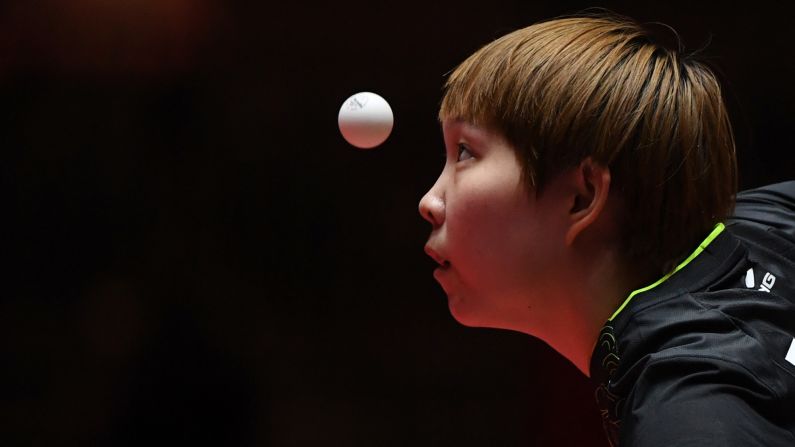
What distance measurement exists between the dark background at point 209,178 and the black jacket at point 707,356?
3.16 feet

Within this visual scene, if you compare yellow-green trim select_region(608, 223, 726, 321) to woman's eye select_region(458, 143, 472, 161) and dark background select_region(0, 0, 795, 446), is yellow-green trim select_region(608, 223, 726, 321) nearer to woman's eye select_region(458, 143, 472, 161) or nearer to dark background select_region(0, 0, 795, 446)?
woman's eye select_region(458, 143, 472, 161)

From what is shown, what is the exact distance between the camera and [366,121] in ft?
3.83

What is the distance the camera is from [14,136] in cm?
177

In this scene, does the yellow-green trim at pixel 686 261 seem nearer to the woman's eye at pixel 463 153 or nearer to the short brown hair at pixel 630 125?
the short brown hair at pixel 630 125

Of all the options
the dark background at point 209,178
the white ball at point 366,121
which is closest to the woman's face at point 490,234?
the white ball at point 366,121

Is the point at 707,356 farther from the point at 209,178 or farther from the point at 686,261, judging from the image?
the point at 209,178

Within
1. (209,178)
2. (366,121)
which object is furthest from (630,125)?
(209,178)

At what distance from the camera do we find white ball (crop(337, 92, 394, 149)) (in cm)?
117

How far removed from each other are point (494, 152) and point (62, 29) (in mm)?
1154

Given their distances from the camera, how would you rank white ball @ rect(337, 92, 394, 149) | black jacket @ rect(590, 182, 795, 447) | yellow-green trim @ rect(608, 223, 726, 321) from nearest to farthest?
black jacket @ rect(590, 182, 795, 447) < yellow-green trim @ rect(608, 223, 726, 321) < white ball @ rect(337, 92, 394, 149)

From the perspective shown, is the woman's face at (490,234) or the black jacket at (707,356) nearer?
the black jacket at (707,356)

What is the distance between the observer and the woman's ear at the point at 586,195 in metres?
0.83

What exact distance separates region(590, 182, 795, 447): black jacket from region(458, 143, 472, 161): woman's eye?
0.65 feet

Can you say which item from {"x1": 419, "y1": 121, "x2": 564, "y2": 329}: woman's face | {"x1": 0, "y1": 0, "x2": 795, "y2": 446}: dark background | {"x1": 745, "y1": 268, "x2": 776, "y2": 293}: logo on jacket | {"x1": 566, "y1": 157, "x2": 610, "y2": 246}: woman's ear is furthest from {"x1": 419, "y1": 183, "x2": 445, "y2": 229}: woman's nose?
{"x1": 0, "y1": 0, "x2": 795, "y2": 446}: dark background
